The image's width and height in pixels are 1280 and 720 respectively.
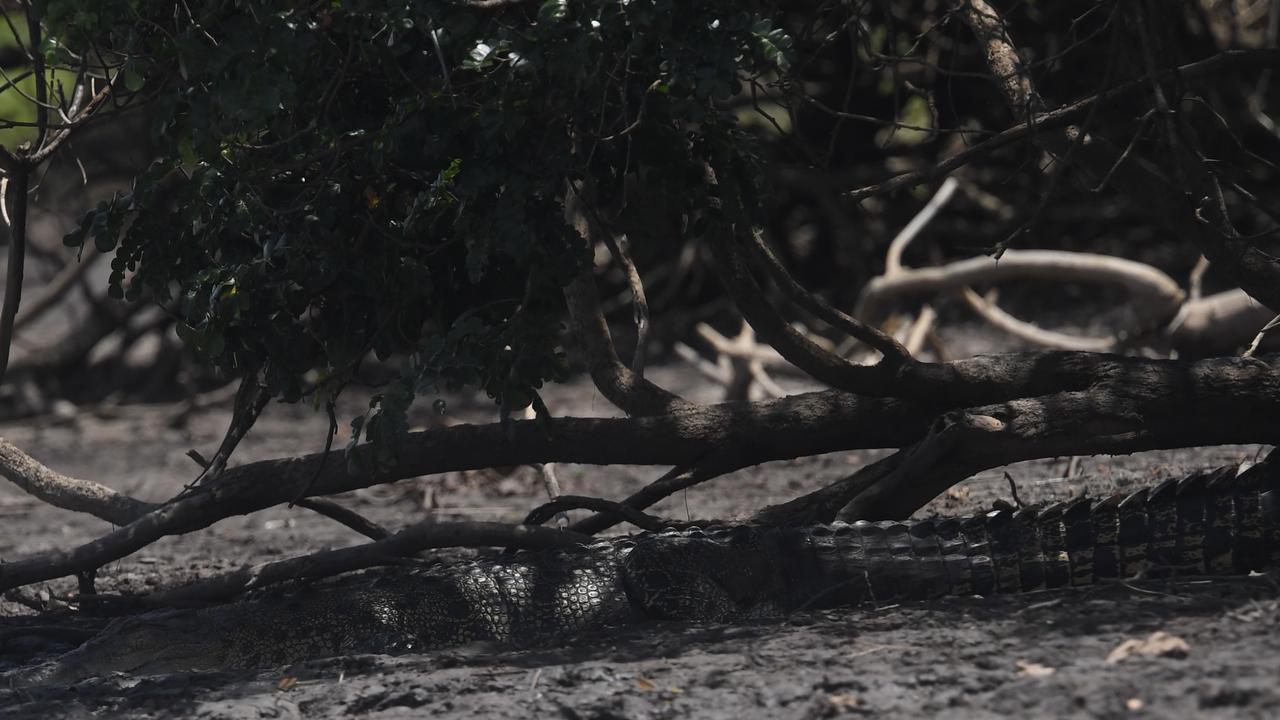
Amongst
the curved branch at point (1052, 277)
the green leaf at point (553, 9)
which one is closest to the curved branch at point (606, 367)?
the green leaf at point (553, 9)

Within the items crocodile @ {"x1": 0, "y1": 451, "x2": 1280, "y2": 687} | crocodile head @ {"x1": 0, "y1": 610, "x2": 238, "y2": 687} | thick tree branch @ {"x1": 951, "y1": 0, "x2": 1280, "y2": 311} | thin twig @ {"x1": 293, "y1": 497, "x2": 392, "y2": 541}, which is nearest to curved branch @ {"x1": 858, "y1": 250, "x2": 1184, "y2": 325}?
thick tree branch @ {"x1": 951, "y1": 0, "x2": 1280, "y2": 311}

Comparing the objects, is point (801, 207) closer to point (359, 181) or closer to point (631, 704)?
point (359, 181)

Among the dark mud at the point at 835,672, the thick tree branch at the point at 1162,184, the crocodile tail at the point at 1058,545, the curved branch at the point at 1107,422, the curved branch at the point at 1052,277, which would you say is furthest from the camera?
the curved branch at the point at 1052,277

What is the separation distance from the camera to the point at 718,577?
373cm

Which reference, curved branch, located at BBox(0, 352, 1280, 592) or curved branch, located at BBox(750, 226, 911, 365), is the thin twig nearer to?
curved branch, located at BBox(0, 352, 1280, 592)

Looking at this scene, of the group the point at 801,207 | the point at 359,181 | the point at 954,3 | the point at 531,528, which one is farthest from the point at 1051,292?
the point at 359,181

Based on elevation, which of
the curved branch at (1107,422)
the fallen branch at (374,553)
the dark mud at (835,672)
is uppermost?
the curved branch at (1107,422)

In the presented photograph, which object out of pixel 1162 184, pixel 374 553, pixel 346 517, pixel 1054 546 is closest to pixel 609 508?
pixel 374 553

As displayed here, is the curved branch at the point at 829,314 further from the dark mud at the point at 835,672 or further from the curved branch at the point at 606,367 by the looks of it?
the dark mud at the point at 835,672

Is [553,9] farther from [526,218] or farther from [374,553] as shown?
[374,553]

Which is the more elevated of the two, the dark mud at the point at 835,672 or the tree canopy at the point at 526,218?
the tree canopy at the point at 526,218

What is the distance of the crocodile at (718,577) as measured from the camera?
342 cm

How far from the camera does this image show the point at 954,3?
4188 millimetres

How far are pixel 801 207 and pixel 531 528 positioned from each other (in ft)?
21.1
